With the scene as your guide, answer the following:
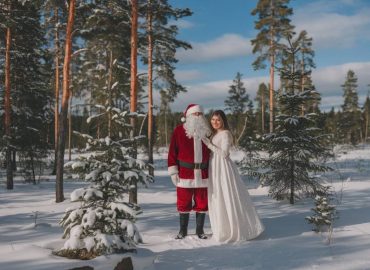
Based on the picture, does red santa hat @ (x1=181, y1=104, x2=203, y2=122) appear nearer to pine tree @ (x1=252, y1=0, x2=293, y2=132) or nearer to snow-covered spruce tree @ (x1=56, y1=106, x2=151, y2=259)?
snow-covered spruce tree @ (x1=56, y1=106, x2=151, y2=259)

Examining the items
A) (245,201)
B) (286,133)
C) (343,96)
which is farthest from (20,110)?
(343,96)

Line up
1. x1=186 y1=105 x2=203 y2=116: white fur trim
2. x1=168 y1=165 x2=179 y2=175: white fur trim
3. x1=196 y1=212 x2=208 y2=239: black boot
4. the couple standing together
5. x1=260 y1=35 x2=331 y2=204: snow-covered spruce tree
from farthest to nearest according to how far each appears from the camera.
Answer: x1=260 y1=35 x2=331 y2=204: snow-covered spruce tree < x1=186 y1=105 x2=203 y2=116: white fur trim < x1=168 y1=165 x2=179 y2=175: white fur trim < x1=196 y1=212 x2=208 y2=239: black boot < the couple standing together

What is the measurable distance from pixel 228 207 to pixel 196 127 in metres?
1.54

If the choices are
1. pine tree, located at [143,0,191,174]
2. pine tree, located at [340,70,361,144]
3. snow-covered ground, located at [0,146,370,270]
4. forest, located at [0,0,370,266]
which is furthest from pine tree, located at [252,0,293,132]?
pine tree, located at [340,70,361,144]

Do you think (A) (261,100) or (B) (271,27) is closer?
(B) (271,27)

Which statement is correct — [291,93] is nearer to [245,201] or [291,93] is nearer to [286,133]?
[286,133]

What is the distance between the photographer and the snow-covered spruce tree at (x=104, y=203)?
480 centimetres

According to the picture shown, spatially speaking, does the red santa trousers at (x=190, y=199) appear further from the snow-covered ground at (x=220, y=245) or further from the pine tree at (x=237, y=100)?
the pine tree at (x=237, y=100)

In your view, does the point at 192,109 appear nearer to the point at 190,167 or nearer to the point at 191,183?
the point at 190,167

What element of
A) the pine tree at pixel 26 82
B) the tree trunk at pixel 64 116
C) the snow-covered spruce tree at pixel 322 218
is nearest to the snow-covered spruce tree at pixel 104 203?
the snow-covered spruce tree at pixel 322 218

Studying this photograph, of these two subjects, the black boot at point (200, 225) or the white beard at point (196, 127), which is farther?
the white beard at point (196, 127)

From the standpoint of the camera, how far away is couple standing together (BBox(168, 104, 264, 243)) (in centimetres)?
658

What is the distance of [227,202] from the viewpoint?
657 centimetres

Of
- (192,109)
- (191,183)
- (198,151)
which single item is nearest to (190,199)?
(191,183)
